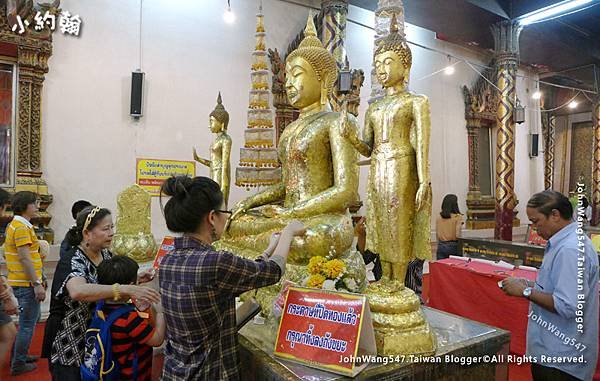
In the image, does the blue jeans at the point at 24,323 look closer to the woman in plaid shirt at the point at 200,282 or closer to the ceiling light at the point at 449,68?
the woman in plaid shirt at the point at 200,282

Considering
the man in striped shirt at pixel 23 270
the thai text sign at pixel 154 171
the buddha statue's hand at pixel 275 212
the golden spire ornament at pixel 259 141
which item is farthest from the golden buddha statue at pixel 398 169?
the thai text sign at pixel 154 171

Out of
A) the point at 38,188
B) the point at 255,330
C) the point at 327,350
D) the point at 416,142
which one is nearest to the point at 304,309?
the point at 327,350

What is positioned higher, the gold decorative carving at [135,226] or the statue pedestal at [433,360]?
the gold decorative carving at [135,226]

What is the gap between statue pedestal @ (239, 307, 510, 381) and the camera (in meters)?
1.41

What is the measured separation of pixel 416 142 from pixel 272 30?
15.6ft

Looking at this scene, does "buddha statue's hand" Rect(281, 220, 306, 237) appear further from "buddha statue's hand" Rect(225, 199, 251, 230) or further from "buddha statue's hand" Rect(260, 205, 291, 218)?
"buddha statue's hand" Rect(225, 199, 251, 230)

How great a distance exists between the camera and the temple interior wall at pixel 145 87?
4512mm

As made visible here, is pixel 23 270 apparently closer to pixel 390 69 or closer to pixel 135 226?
pixel 135 226

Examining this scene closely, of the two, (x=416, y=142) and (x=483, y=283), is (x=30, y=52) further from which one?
(x=483, y=283)

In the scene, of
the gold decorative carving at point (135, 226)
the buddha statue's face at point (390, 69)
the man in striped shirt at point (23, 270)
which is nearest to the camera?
the buddha statue's face at point (390, 69)

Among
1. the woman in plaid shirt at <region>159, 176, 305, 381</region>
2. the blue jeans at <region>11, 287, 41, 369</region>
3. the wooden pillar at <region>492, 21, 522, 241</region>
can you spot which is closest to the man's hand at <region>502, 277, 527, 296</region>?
the woman in plaid shirt at <region>159, 176, 305, 381</region>

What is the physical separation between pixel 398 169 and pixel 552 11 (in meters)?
6.38

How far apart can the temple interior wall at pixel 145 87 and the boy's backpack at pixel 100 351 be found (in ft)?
11.4

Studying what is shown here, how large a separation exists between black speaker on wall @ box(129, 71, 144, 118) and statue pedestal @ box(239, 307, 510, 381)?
143 inches
